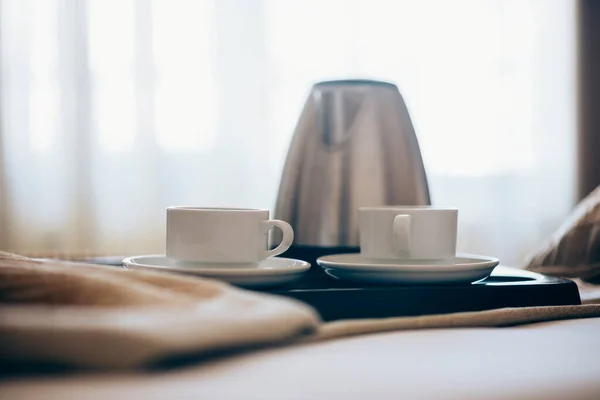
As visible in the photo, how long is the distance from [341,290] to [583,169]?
5.26 ft

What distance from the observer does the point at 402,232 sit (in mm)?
476

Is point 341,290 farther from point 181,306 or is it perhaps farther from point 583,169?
point 583,169

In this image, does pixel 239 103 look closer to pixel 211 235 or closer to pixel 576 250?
pixel 576 250

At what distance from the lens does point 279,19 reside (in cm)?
162

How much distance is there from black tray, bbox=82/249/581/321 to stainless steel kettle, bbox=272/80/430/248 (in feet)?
0.51

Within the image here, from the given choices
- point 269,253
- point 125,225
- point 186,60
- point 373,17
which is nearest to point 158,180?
point 125,225

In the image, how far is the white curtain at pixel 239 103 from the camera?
59.8 inches

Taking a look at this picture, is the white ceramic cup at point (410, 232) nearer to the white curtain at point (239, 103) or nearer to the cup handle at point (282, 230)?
the cup handle at point (282, 230)

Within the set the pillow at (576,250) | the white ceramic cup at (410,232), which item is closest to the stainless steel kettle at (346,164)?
the white ceramic cup at (410,232)

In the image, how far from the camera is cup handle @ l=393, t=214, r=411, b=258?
0.47 metres

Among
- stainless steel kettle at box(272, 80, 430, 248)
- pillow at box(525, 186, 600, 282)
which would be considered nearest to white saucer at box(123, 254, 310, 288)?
stainless steel kettle at box(272, 80, 430, 248)

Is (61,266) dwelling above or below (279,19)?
below

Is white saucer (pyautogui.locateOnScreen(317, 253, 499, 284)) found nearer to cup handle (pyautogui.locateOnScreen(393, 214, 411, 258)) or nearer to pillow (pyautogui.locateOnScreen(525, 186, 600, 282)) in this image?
cup handle (pyautogui.locateOnScreen(393, 214, 411, 258))

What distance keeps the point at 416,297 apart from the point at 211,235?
15 centimetres
